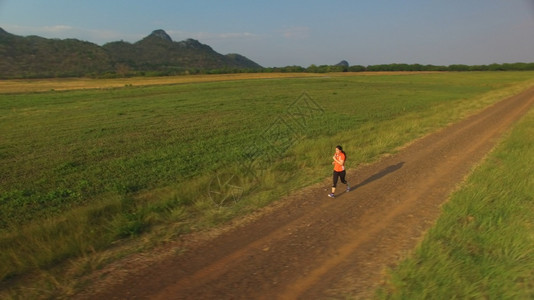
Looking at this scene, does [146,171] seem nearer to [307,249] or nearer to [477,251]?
[307,249]

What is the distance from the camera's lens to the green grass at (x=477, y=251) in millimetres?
3840

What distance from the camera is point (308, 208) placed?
22.4ft

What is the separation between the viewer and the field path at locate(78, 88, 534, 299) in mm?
4141

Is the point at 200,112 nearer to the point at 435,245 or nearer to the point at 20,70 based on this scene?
the point at 435,245

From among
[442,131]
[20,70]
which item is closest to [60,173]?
[442,131]

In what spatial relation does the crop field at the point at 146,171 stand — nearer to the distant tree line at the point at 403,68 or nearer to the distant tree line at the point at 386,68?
the distant tree line at the point at 386,68

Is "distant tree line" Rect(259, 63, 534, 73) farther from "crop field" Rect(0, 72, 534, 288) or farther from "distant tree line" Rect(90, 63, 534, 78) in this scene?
"crop field" Rect(0, 72, 534, 288)

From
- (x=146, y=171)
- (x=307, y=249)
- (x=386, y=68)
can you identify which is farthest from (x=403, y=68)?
(x=307, y=249)

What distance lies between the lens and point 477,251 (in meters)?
4.71

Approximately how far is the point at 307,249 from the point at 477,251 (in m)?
2.41

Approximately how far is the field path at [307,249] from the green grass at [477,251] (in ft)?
1.07

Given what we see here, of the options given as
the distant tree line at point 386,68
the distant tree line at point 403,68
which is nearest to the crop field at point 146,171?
the distant tree line at point 386,68

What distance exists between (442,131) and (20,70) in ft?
476

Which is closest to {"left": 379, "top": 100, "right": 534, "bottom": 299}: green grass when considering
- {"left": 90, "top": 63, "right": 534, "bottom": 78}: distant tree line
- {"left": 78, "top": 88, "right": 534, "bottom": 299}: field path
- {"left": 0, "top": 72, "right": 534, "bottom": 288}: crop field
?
{"left": 78, "top": 88, "right": 534, "bottom": 299}: field path
